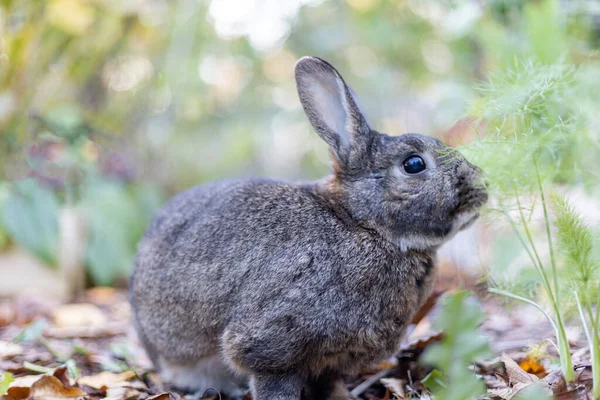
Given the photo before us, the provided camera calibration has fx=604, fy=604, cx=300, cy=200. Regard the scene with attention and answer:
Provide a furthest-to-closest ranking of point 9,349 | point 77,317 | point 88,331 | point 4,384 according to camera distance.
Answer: point 77,317, point 88,331, point 9,349, point 4,384

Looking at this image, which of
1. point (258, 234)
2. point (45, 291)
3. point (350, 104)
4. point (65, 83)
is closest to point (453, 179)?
point (350, 104)

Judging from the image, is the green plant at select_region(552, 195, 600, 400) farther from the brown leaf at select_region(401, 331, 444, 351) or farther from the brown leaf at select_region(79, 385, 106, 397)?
the brown leaf at select_region(79, 385, 106, 397)

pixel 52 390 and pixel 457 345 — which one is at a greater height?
pixel 457 345

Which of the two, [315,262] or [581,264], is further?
[315,262]

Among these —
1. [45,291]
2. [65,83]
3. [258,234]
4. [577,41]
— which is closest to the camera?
[258,234]

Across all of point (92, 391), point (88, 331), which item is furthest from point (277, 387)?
point (88, 331)

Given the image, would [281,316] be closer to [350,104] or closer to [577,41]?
[350,104]

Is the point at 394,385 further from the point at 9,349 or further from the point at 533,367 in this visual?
the point at 9,349

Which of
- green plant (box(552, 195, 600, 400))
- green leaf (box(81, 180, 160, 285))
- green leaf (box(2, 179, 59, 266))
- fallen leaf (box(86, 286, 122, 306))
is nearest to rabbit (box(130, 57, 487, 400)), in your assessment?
green plant (box(552, 195, 600, 400))
